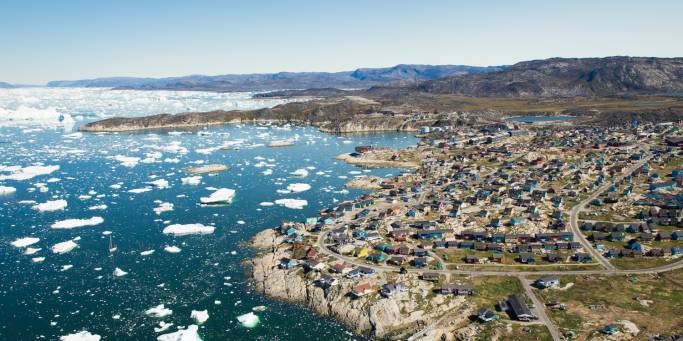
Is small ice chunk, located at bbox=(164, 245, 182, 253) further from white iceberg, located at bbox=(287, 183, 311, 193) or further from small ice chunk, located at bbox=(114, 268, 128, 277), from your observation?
white iceberg, located at bbox=(287, 183, 311, 193)

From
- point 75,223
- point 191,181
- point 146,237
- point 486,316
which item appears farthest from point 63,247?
point 486,316

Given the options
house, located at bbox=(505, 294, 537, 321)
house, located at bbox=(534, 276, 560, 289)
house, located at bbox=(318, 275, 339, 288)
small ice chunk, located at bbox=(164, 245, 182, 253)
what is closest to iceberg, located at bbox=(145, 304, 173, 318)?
small ice chunk, located at bbox=(164, 245, 182, 253)

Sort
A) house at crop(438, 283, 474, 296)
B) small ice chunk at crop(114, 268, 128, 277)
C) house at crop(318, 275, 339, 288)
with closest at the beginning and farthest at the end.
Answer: house at crop(438, 283, 474, 296) → house at crop(318, 275, 339, 288) → small ice chunk at crop(114, 268, 128, 277)

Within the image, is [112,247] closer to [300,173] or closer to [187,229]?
[187,229]

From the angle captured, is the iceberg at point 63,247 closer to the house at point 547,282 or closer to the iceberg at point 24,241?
the iceberg at point 24,241

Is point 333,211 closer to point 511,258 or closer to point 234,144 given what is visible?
point 511,258
